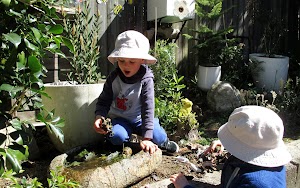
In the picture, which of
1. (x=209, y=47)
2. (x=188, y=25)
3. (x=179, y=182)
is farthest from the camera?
(x=188, y=25)

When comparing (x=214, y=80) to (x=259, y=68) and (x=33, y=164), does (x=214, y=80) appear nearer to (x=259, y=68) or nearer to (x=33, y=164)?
(x=259, y=68)

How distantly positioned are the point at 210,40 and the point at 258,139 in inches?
151

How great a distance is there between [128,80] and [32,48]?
167cm

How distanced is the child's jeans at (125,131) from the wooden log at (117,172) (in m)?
0.30

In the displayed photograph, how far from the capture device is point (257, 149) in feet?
6.18

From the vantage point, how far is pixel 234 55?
19.0ft

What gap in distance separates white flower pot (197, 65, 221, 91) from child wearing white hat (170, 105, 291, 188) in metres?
3.58

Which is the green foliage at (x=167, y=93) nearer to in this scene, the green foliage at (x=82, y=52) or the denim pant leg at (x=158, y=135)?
the denim pant leg at (x=158, y=135)

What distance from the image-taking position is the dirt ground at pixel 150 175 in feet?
9.52

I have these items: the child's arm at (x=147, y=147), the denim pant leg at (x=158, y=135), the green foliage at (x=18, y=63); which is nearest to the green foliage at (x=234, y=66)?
the denim pant leg at (x=158, y=135)

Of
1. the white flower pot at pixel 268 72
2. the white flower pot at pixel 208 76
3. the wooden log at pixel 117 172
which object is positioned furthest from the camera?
the white flower pot at pixel 268 72

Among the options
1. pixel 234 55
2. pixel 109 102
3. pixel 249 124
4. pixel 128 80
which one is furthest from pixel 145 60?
pixel 234 55

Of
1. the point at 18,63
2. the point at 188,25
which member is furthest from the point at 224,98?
the point at 18,63

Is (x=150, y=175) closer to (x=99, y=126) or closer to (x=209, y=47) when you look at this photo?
(x=99, y=126)
